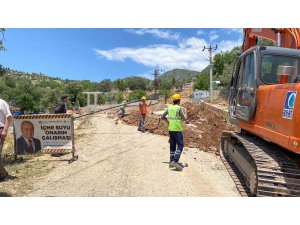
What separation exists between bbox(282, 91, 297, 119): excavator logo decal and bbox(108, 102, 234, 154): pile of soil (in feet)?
20.8

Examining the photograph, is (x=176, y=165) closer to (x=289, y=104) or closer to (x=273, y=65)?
(x=273, y=65)

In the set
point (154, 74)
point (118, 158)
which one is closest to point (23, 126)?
point (118, 158)

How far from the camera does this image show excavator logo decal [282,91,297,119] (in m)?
4.59

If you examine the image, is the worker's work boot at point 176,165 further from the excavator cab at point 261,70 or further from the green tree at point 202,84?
the green tree at point 202,84

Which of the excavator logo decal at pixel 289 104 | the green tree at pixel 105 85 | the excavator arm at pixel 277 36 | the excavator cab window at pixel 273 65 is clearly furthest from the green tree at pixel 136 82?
the excavator logo decal at pixel 289 104

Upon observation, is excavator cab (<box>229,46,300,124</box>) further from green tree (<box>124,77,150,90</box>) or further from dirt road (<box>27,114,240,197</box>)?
green tree (<box>124,77,150,90</box>)

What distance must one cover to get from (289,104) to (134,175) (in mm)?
4147

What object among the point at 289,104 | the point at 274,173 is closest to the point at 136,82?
the point at 274,173

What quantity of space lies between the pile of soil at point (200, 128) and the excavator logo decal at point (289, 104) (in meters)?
6.34

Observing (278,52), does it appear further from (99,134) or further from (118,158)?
(99,134)

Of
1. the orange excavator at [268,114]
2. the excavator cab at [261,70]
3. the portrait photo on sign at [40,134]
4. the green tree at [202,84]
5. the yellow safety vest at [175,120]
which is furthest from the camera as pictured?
the green tree at [202,84]

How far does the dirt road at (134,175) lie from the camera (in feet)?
21.6

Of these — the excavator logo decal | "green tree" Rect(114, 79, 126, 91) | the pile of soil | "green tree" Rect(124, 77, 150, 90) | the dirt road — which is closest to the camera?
the excavator logo decal

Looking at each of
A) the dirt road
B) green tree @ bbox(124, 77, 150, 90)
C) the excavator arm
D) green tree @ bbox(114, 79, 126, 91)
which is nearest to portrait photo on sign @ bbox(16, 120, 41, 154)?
the dirt road
